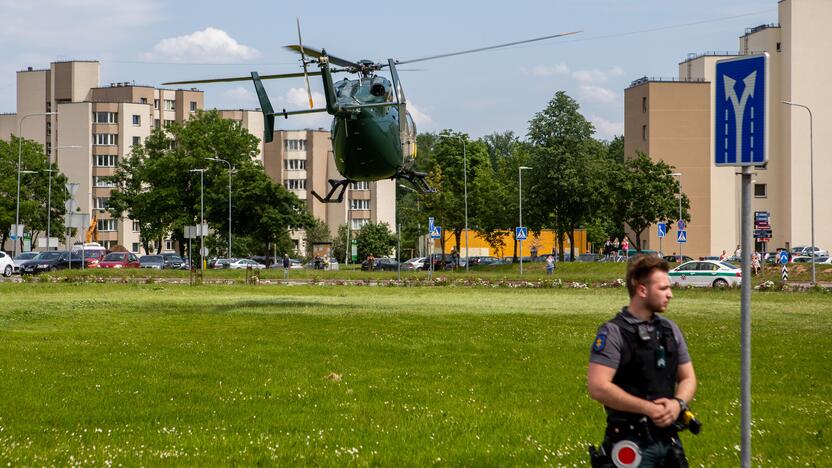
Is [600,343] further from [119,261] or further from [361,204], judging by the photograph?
[361,204]

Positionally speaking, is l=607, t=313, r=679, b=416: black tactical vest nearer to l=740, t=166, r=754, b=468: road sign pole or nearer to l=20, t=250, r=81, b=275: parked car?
l=740, t=166, r=754, b=468: road sign pole

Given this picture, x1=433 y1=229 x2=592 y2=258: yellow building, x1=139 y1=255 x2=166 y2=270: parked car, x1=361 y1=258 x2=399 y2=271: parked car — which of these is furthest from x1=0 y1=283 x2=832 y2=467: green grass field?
x1=433 y1=229 x2=592 y2=258: yellow building

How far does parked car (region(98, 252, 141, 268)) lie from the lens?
78431 mm

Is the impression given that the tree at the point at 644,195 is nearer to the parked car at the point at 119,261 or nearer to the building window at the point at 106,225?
the parked car at the point at 119,261

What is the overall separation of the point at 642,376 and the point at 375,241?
113 meters

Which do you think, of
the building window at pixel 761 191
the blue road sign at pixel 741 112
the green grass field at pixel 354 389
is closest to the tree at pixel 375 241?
the building window at pixel 761 191

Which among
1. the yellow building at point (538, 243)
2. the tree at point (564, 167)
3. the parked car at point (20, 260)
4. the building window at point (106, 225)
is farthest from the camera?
the building window at point (106, 225)

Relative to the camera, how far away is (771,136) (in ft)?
373

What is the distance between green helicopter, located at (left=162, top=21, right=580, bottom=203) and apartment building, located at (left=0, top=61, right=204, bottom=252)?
371 feet

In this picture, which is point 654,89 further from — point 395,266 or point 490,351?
point 490,351

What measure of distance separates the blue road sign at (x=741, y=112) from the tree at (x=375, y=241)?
111m

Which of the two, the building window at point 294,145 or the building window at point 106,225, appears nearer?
the building window at point 106,225

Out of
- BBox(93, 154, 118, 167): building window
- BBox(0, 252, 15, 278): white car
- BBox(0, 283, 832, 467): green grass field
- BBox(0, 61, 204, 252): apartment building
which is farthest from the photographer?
BBox(93, 154, 118, 167): building window

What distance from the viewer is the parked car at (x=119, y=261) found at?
78.4 metres
